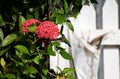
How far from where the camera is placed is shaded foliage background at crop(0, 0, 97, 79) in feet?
4.68

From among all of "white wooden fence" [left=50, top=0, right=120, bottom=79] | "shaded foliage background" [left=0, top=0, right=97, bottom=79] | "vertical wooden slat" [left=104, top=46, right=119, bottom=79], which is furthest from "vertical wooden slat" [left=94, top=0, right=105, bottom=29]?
"shaded foliage background" [left=0, top=0, right=97, bottom=79]

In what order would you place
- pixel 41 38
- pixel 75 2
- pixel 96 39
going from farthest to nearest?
1. pixel 96 39
2. pixel 75 2
3. pixel 41 38

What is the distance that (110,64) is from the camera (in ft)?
6.66

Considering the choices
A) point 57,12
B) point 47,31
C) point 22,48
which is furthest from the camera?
point 57,12

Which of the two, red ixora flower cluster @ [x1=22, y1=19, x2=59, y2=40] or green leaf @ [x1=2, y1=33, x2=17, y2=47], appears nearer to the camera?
red ixora flower cluster @ [x1=22, y1=19, x2=59, y2=40]

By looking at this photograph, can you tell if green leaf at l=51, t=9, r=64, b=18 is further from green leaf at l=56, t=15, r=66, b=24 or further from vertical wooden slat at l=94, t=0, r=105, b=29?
vertical wooden slat at l=94, t=0, r=105, b=29

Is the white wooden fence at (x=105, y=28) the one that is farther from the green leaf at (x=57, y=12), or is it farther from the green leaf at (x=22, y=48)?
the green leaf at (x=22, y=48)

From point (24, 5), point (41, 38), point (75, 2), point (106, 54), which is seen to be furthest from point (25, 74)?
point (106, 54)

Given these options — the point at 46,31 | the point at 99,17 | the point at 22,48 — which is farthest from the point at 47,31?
the point at 99,17

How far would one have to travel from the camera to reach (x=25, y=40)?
142cm

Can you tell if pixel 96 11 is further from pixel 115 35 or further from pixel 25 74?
pixel 25 74

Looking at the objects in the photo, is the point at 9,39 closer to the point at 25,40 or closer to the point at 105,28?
the point at 25,40

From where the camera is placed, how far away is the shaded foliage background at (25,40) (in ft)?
4.68

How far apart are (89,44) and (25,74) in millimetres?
556
